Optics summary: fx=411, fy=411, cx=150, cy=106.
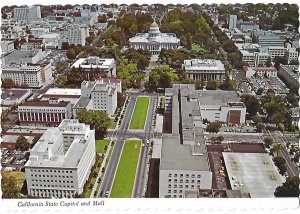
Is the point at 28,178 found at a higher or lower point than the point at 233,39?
lower

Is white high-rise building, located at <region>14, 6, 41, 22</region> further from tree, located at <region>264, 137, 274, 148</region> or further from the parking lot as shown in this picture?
tree, located at <region>264, 137, 274, 148</region>

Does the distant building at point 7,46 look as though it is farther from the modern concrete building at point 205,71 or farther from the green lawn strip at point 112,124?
the green lawn strip at point 112,124

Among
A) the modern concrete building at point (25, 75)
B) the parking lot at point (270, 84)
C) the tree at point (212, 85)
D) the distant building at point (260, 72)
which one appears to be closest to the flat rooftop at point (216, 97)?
the tree at point (212, 85)

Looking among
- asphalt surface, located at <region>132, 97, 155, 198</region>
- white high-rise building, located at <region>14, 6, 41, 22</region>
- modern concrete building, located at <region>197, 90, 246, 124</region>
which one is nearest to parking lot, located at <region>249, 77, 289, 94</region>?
modern concrete building, located at <region>197, 90, 246, 124</region>

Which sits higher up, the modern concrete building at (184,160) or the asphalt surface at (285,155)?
the modern concrete building at (184,160)

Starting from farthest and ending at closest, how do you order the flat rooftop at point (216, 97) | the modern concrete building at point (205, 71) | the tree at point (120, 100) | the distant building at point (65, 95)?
the modern concrete building at point (205, 71), the tree at point (120, 100), the distant building at point (65, 95), the flat rooftop at point (216, 97)
